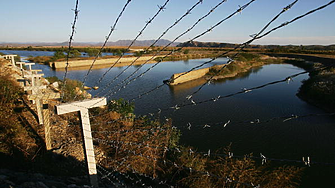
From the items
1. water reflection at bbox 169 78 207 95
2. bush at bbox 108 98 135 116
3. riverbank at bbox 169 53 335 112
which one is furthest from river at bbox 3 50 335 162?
bush at bbox 108 98 135 116

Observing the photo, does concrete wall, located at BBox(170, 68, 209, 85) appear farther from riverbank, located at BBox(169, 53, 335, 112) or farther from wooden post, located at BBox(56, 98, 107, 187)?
wooden post, located at BBox(56, 98, 107, 187)

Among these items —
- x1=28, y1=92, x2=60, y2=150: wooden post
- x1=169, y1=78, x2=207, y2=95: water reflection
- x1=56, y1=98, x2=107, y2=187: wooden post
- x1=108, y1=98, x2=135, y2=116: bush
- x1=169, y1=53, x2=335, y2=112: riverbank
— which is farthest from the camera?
x1=169, y1=78, x2=207, y2=95: water reflection

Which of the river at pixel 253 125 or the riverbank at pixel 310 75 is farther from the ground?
the riverbank at pixel 310 75

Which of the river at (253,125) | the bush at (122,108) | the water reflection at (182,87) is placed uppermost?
the bush at (122,108)

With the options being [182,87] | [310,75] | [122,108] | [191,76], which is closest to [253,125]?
[122,108]

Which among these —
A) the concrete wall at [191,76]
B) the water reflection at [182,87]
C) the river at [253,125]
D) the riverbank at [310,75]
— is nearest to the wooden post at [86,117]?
the riverbank at [310,75]

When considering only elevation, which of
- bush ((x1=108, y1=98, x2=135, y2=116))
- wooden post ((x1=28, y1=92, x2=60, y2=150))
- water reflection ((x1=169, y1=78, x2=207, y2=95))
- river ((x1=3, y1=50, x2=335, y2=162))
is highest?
wooden post ((x1=28, y1=92, x2=60, y2=150))

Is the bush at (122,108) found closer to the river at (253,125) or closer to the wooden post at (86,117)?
the river at (253,125)

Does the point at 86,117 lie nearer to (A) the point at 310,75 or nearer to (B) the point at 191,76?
(B) the point at 191,76

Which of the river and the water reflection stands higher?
the water reflection

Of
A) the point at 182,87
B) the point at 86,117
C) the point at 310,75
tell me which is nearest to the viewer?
the point at 86,117

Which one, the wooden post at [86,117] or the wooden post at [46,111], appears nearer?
the wooden post at [86,117]

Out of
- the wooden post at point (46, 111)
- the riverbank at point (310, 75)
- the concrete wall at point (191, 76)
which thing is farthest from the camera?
the concrete wall at point (191, 76)

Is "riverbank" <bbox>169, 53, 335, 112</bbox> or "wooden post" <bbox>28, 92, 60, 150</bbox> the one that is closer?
"wooden post" <bbox>28, 92, 60, 150</bbox>
